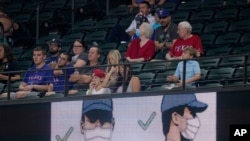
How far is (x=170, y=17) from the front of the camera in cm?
2023

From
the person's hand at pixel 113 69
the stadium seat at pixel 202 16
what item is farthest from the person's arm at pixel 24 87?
the stadium seat at pixel 202 16

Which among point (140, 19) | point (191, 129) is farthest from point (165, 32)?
point (191, 129)

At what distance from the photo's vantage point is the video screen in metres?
17.5

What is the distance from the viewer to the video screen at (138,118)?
17.5 meters

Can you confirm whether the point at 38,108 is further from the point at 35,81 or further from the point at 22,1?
the point at 22,1

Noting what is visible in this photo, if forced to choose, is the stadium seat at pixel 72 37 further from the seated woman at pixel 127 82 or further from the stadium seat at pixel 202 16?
the seated woman at pixel 127 82

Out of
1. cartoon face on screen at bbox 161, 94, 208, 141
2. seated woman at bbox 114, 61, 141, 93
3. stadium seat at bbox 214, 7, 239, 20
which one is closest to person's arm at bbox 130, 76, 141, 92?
seated woman at bbox 114, 61, 141, 93

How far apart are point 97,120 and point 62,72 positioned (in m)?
1.08

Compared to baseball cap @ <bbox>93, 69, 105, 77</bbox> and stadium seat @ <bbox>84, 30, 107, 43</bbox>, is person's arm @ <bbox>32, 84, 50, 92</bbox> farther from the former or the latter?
stadium seat @ <bbox>84, 30, 107, 43</bbox>

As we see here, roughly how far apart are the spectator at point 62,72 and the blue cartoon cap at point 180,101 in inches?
74.9

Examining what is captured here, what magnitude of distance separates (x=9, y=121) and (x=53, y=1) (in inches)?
207

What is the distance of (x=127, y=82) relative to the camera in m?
18.6

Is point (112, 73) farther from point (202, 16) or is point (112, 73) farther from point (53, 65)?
point (202, 16)

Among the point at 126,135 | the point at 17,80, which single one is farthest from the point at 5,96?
the point at 126,135
